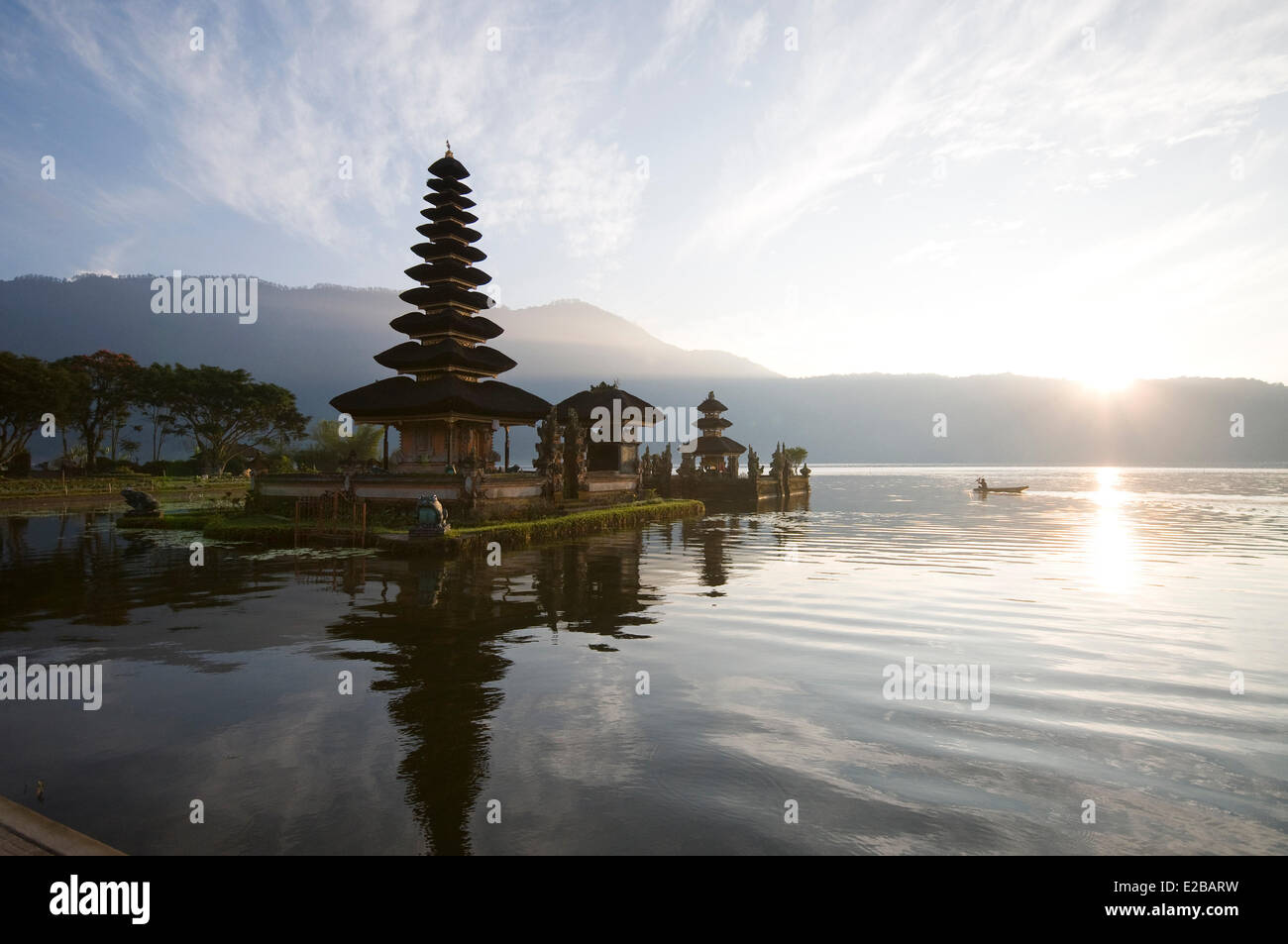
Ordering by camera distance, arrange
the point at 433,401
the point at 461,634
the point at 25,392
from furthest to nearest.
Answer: the point at 25,392, the point at 433,401, the point at 461,634

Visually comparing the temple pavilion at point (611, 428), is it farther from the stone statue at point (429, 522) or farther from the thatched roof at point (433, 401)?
the stone statue at point (429, 522)

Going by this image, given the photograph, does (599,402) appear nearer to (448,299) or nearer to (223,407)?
(448,299)

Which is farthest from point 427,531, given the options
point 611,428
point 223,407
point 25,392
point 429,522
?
point 223,407

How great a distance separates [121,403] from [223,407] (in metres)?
8.10

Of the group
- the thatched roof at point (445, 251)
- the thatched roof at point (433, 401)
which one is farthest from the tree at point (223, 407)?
the thatched roof at point (433, 401)

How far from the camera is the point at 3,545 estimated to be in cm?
2198

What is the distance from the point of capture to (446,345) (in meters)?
34.1

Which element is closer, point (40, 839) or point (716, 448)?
point (40, 839)

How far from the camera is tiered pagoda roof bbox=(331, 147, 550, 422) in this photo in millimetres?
31984

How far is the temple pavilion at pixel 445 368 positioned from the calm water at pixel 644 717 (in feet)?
54.0

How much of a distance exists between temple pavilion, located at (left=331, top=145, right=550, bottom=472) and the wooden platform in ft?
87.2
